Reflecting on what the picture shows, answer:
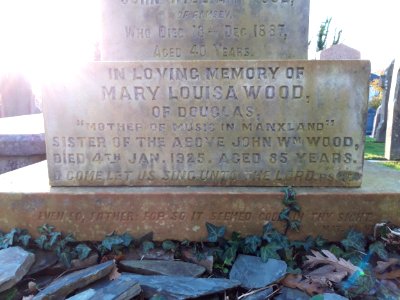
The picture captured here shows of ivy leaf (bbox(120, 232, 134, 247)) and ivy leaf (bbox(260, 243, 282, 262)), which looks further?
ivy leaf (bbox(120, 232, 134, 247))

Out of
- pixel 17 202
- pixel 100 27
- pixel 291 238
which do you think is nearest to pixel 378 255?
pixel 291 238

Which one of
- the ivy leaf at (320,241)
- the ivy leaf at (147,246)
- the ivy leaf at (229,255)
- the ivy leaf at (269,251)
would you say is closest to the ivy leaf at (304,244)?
the ivy leaf at (320,241)

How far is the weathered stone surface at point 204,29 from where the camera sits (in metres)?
3.41

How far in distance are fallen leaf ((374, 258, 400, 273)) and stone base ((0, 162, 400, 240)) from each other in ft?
0.89

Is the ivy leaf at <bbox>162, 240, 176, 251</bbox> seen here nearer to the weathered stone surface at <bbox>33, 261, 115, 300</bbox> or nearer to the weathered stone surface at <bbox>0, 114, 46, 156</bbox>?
the weathered stone surface at <bbox>33, 261, 115, 300</bbox>

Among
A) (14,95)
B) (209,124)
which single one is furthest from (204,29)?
(14,95)

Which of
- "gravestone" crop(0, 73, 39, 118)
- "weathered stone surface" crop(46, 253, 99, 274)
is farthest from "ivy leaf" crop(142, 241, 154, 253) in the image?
"gravestone" crop(0, 73, 39, 118)

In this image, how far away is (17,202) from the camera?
7.41ft

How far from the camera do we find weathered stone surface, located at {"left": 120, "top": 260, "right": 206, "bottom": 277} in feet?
6.63

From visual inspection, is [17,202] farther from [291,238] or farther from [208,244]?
[291,238]

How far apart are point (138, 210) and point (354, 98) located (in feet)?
5.58

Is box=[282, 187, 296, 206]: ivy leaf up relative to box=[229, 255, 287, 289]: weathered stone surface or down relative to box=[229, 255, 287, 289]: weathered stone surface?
up

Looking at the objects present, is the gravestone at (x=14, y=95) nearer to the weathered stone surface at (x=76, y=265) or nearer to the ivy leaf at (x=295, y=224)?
the weathered stone surface at (x=76, y=265)

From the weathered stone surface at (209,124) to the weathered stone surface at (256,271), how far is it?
57 centimetres
